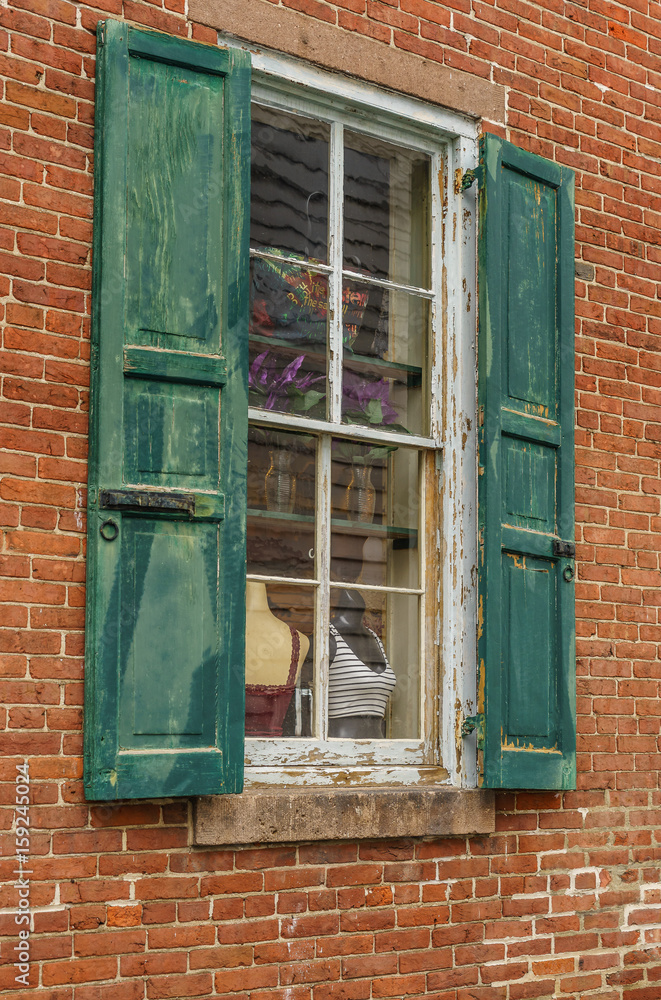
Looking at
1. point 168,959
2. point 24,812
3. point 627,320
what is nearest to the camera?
point 24,812

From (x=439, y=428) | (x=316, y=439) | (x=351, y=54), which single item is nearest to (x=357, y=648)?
(x=316, y=439)

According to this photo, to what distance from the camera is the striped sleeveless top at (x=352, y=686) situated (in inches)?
162

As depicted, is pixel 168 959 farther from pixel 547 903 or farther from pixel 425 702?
pixel 547 903

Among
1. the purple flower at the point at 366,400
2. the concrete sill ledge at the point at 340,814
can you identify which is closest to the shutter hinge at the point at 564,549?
the purple flower at the point at 366,400

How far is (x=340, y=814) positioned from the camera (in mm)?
3832

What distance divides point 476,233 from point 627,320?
2.97 ft

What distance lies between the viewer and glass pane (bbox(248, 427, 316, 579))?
13.2 feet

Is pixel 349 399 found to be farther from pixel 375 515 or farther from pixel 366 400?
pixel 375 515

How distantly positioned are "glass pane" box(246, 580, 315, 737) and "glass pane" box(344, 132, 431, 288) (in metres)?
1.27

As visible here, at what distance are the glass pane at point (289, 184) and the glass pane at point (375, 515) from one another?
735 mm

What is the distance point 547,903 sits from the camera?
443 centimetres

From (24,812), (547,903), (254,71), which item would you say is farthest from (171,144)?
(547,903)

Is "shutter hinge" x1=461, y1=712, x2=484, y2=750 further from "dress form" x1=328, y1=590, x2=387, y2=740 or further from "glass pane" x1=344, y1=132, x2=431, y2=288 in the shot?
"glass pane" x1=344, y1=132, x2=431, y2=288

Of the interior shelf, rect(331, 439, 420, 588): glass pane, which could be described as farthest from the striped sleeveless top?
the interior shelf
